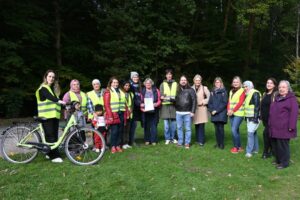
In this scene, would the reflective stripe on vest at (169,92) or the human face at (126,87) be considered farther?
the reflective stripe on vest at (169,92)

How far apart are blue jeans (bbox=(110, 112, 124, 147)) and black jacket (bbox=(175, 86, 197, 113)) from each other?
5.29 feet

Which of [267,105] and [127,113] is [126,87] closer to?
[127,113]

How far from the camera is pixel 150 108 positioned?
9.82 metres

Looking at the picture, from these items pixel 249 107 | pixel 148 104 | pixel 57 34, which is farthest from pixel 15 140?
pixel 57 34

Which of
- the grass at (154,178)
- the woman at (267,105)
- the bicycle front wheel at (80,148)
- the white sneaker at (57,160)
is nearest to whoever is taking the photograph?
the grass at (154,178)

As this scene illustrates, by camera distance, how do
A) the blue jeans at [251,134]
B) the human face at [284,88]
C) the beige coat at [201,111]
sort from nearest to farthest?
the human face at [284,88], the blue jeans at [251,134], the beige coat at [201,111]

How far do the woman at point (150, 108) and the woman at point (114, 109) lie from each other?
893 mm

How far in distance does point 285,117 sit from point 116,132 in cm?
394

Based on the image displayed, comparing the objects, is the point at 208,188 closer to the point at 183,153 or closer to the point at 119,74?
the point at 183,153

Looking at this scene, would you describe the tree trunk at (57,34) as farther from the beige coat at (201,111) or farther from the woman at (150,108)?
the beige coat at (201,111)

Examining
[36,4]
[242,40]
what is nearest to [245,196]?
[36,4]

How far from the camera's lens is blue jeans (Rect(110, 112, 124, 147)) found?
8.88 metres

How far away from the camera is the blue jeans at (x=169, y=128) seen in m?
10.2

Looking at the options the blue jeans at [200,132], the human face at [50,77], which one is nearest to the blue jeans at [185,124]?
the blue jeans at [200,132]
